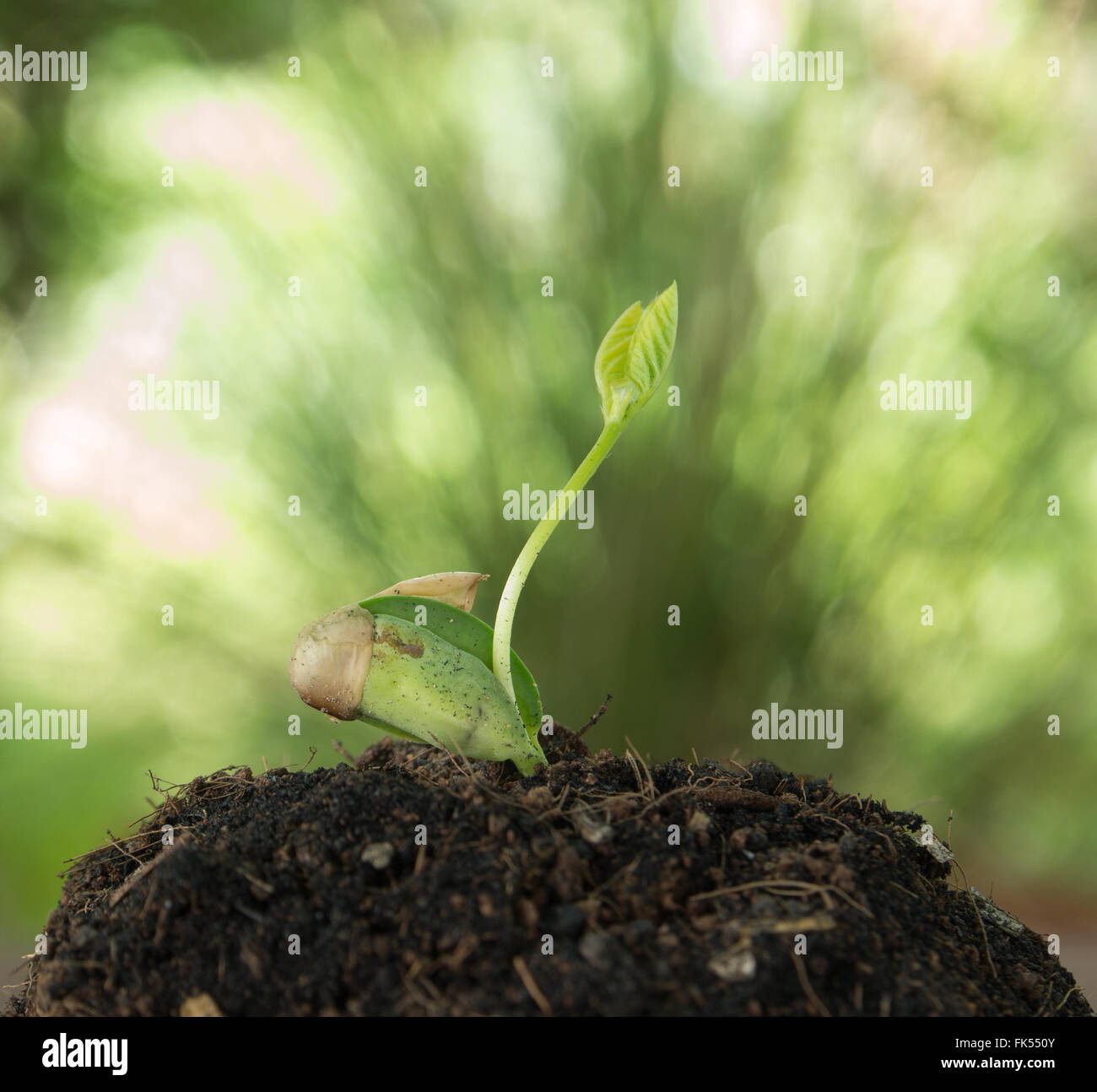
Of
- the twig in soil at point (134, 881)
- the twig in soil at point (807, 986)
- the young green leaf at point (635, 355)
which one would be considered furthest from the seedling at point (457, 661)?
the twig in soil at point (807, 986)

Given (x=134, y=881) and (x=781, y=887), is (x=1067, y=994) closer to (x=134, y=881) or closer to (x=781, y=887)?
(x=781, y=887)

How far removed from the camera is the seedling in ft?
1.90

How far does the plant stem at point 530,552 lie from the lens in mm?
586

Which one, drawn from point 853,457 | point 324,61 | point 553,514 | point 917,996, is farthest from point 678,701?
point 324,61

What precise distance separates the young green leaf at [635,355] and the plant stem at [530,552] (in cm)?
1

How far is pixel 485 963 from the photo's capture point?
0.39 metres

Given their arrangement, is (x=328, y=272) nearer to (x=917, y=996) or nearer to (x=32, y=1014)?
(x=32, y=1014)

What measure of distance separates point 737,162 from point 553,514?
→ 0.65 m

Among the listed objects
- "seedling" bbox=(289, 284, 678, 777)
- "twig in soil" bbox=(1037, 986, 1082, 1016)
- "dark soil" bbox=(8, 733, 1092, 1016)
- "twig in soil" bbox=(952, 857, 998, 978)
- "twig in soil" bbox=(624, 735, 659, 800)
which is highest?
"seedling" bbox=(289, 284, 678, 777)

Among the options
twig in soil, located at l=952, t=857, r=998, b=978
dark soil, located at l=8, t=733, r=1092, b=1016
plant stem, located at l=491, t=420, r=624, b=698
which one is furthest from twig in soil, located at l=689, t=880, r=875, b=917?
plant stem, located at l=491, t=420, r=624, b=698

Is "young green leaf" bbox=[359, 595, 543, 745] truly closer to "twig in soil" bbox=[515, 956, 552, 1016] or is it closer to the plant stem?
the plant stem

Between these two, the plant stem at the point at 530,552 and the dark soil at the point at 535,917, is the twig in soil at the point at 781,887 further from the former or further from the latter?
the plant stem at the point at 530,552

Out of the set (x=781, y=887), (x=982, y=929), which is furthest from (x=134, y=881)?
(x=982, y=929)
